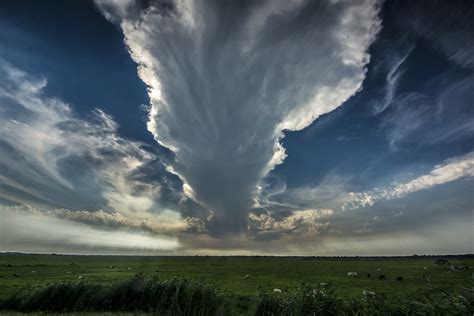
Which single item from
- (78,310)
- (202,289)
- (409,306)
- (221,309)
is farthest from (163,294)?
(409,306)

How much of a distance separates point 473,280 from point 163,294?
11251 mm

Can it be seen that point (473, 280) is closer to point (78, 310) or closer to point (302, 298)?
point (302, 298)

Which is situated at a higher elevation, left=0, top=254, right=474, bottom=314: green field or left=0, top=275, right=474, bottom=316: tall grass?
left=0, top=254, right=474, bottom=314: green field

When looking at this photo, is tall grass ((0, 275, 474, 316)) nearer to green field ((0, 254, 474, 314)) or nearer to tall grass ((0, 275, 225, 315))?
tall grass ((0, 275, 225, 315))

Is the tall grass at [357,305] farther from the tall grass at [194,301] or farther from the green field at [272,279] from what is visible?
the green field at [272,279]

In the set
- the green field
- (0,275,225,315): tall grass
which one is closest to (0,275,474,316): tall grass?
(0,275,225,315): tall grass

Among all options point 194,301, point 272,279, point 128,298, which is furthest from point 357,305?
point 272,279

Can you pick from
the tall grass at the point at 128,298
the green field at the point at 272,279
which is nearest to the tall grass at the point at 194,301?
the tall grass at the point at 128,298

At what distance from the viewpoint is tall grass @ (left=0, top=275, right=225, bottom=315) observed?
11773 mm

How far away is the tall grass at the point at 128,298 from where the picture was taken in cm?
1177

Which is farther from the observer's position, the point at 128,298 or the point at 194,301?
the point at 128,298

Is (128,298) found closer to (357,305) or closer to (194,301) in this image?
(194,301)

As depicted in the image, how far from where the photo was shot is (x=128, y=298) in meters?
14.8

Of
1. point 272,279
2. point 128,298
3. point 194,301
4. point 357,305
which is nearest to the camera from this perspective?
point 357,305
